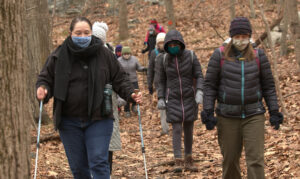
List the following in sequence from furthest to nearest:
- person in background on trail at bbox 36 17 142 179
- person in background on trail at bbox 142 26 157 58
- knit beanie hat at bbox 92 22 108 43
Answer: person in background on trail at bbox 142 26 157 58 → knit beanie hat at bbox 92 22 108 43 → person in background on trail at bbox 36 17 142 179

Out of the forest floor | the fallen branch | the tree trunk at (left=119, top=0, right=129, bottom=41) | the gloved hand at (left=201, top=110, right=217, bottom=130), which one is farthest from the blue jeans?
the tree trunk at (left=119, top=0, right=129, bottom=41)

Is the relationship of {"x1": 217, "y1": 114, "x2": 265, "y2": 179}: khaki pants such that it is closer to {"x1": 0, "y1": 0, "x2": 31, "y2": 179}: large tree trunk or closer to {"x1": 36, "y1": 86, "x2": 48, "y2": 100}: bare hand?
{"x1": 36, "y1": 86, "x2": 48, "y2": 100}: bare hand

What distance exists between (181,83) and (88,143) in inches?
120

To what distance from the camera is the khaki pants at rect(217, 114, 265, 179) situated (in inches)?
191

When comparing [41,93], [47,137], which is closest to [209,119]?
[41,93]

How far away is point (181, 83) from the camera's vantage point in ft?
23.6

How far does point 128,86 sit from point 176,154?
274 cm

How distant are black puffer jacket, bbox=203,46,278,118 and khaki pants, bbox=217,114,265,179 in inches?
4.2

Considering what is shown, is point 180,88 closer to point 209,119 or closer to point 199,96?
point 199,96

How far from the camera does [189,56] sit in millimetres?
7219

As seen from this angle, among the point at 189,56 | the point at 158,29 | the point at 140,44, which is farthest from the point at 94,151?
the point at 140,44

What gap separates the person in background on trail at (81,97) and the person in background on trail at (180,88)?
269 centimetres

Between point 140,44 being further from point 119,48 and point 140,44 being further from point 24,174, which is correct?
point 24,174

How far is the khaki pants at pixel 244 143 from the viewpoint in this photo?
4.84 meters
